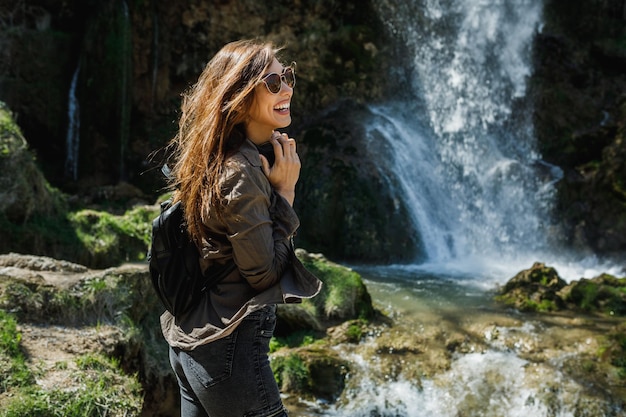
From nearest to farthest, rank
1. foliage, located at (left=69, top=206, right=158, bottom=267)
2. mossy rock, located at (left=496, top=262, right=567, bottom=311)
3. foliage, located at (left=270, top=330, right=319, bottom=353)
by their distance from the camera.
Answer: foliage, located at (left=270, top=330, right=319, bottom=353) → foliage, located at (left=69, top=206, right=158, bottom=267) → mossy rock, located at (left=496, top=262, right=567, bottom=311)

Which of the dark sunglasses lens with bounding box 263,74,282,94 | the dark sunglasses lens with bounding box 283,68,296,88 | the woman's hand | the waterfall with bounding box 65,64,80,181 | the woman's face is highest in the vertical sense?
the waterfall with bounding box 65,64,80,181

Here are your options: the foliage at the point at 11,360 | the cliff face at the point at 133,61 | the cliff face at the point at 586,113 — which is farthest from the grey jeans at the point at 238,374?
the cliff face at the point at 586,113

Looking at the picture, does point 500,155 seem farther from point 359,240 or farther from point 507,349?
point 507,349

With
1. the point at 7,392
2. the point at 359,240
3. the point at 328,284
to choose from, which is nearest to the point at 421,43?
the point at 359,240

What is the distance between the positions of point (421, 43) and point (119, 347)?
1253 cm

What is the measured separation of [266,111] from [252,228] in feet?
1.33

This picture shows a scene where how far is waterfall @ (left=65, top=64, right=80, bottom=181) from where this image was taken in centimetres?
1289

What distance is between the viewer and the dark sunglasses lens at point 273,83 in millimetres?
2012

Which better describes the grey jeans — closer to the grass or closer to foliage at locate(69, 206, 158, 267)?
the grass

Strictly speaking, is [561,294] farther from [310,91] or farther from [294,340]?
[310,91]

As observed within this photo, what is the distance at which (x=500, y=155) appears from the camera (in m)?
14.3

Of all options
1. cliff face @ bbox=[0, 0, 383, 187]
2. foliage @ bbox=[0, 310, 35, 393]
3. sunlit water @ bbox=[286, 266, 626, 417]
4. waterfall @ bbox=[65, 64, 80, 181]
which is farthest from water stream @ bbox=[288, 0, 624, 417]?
waterfall @ bbox=[65, 64, 80, 181]

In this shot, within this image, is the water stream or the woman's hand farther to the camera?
the water stream

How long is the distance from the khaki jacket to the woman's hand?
4 centimetres
